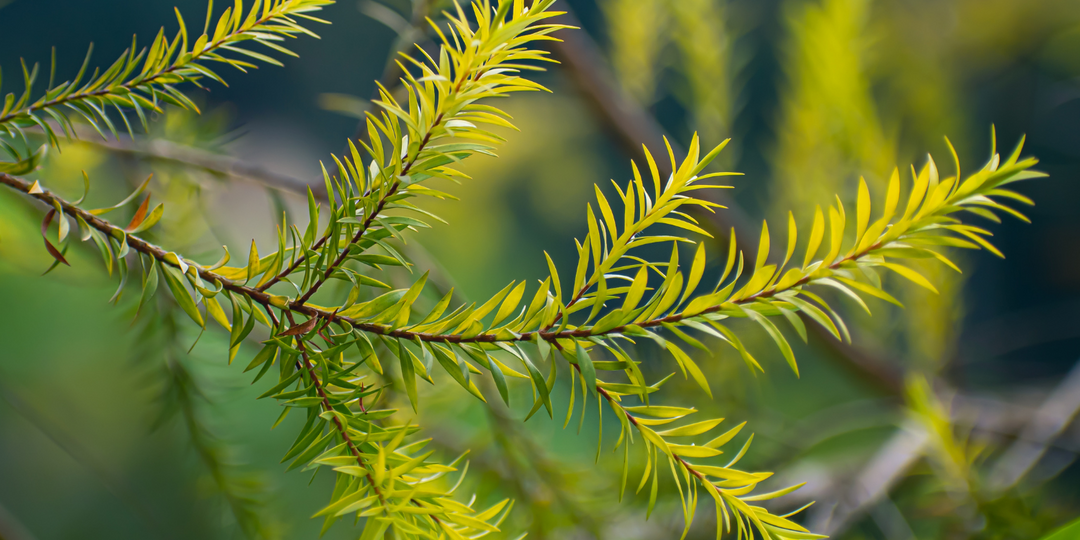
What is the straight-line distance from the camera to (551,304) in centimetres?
9

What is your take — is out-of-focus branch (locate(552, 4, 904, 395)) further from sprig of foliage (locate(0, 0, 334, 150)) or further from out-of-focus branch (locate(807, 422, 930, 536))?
sprig of foliage (locate(0, 0, 334, 150))

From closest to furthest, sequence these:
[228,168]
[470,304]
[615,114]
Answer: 1. [470,304]
2. [228,168]
3. [615,114]

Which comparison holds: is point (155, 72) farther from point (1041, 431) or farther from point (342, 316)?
point (1041, 431)

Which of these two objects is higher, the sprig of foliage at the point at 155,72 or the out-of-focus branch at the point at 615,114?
the out-of-focus branch at the point at 615,114

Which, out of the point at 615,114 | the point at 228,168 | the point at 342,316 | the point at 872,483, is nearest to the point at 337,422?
the point at 342,316

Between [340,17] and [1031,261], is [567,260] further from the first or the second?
[1031,261]

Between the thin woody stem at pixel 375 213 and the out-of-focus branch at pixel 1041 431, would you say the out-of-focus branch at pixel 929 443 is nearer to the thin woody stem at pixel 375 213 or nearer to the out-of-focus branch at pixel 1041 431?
the out-of-focus branch at pixel 1041 431

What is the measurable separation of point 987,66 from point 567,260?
656 mm

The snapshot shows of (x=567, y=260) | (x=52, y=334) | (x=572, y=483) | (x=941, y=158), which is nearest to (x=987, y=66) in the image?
(x=941, y=158)

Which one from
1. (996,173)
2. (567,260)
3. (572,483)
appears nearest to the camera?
(996,173)

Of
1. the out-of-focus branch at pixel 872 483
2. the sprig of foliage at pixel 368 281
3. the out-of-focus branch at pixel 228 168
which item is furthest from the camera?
the out-of-focus branch at pixel 872 483

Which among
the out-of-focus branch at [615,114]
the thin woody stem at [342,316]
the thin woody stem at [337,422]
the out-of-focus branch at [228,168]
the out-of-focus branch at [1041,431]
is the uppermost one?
the out-of-focus branch at [615,114]

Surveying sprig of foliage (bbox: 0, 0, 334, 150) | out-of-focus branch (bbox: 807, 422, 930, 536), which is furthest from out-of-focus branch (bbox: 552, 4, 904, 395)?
sprig of foliage (bbox: 0, 0, 334, 150)

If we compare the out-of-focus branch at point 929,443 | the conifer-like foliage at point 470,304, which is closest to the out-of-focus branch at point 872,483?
the out-of-focus branch at point 929,443
